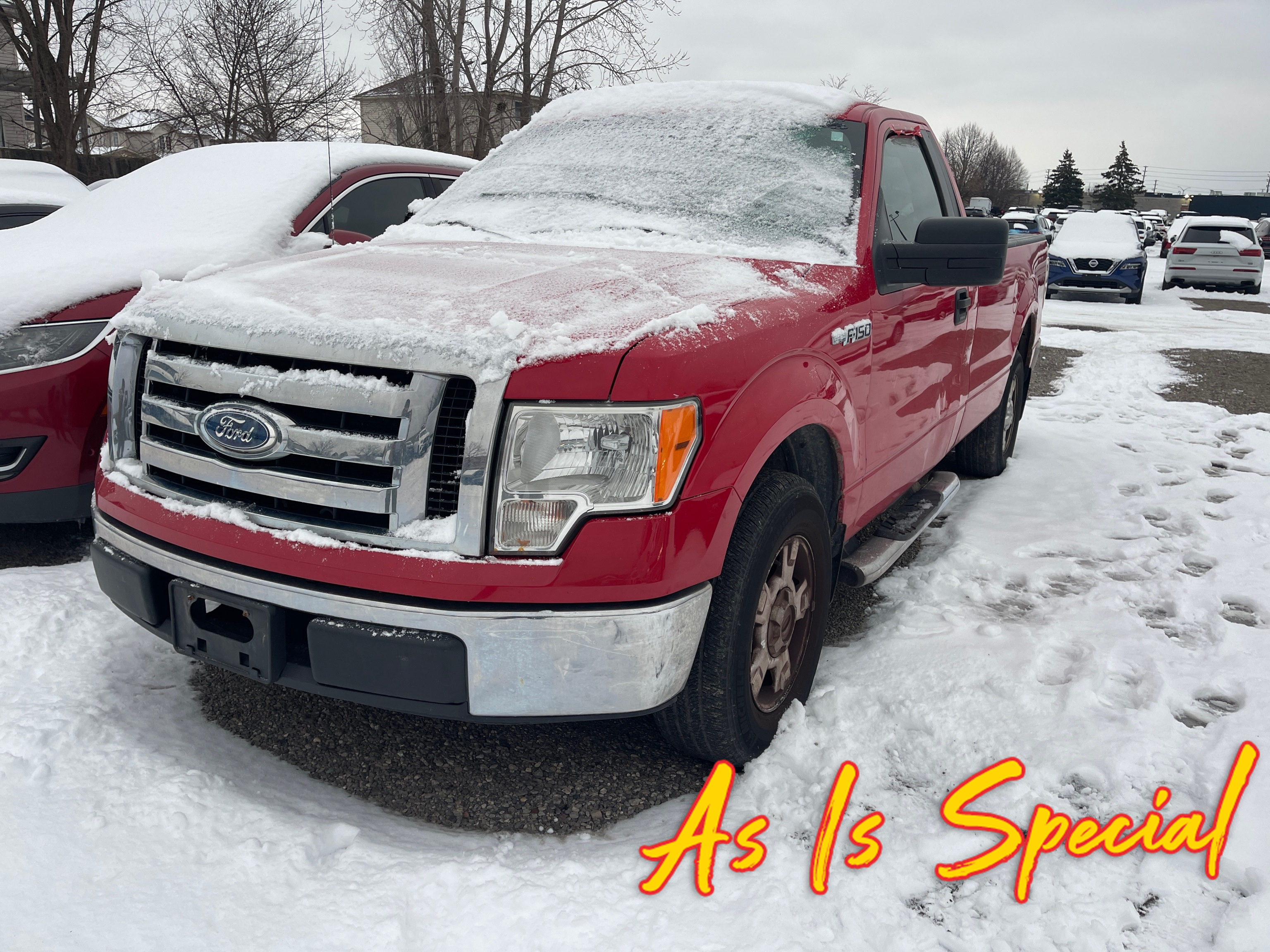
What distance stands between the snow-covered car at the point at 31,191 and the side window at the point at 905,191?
5208mm

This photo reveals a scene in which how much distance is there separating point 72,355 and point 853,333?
2.77 m

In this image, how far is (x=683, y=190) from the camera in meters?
3.13

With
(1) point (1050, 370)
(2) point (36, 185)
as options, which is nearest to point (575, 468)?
(2) point (36, 185)

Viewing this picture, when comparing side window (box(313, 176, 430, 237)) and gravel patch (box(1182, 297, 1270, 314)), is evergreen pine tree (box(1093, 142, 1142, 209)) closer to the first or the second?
gravel patch (box(1182, 297, 1270, 314))

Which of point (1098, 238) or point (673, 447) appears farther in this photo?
point (1098, 238)

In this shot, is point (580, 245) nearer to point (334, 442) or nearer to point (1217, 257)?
point (334, 442)

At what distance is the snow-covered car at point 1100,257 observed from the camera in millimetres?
16562

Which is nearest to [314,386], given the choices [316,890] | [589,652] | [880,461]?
[589,652]

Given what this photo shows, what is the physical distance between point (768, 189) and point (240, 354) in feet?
5.67

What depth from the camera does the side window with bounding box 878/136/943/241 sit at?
10.6 ft

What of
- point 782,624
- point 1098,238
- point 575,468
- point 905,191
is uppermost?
point 1098,238

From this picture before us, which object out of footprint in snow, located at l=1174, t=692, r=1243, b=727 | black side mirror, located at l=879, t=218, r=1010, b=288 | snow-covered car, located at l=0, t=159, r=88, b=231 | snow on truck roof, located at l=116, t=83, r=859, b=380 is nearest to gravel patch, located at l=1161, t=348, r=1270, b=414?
footprint in snow, located at l=1174, t=692, r=1243, b=727

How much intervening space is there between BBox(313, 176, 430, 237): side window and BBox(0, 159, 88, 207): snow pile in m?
2.67

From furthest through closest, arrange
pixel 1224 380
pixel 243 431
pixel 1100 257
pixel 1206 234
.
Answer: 1. pixel 1206 234
2. pixel 1100 257
3. pixel 1224 380
4. pixel 243 431
